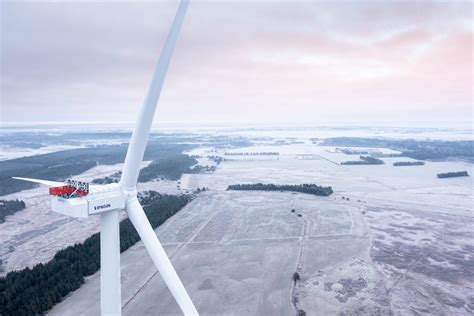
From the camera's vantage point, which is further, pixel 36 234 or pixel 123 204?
pixel 36 234

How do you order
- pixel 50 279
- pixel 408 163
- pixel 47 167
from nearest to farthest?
pixel 50 279 < pixel 47 167 < pixel 408 163

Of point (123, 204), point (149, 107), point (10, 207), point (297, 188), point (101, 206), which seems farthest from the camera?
point (297, 188)

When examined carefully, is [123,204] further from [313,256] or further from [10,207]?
[10,207]

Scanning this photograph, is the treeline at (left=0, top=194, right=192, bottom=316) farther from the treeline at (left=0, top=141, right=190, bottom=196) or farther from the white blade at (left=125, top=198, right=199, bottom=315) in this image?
the treeline at (left=0, top=141, right=190, bottom=196)

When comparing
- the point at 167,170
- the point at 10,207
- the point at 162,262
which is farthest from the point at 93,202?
the point at 167,170

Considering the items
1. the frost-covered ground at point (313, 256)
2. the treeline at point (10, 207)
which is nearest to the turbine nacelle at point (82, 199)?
the frost-covered ground at point (313, 256)

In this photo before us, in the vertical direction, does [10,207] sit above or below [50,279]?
above

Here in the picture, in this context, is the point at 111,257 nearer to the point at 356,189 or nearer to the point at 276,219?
the point at 276,219

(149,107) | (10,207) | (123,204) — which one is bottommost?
(10,207)
